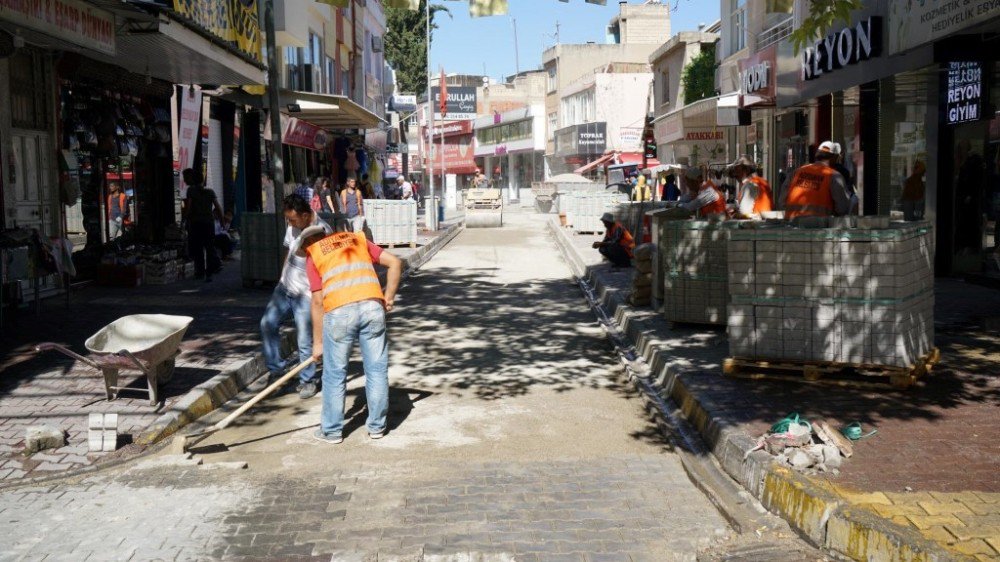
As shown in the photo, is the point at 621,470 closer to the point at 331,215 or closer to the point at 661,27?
the point at 331,215

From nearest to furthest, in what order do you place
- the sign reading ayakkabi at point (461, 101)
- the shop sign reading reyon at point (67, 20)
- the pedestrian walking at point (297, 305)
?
the pedestrian walking at point (297, 305) < the shop sign reading reyon at point (67, 20) < the sign reading ayakkabi at point (461, 101)

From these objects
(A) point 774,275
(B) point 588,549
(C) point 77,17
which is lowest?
(B) point 588,549

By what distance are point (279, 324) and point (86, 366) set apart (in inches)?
71.6

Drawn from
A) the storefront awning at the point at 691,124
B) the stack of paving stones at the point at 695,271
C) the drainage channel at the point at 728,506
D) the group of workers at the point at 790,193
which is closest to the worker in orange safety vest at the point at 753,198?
the group of workers at the point at 790,193

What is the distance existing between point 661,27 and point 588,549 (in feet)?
238

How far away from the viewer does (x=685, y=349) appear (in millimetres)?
9617

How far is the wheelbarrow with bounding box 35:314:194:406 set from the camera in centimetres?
752

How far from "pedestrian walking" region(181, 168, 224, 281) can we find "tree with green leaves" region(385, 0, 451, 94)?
47.0 metres

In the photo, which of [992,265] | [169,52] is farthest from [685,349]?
[169,52]

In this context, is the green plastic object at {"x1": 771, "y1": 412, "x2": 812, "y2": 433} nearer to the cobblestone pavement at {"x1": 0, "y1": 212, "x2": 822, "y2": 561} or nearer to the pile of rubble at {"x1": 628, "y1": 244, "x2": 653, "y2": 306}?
the cobblestone pavement at {"x1": 0, "y1": 212, "x2": 822, "y2": 561}

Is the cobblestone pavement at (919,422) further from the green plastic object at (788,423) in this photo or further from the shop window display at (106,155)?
the shop window display at (106,155)

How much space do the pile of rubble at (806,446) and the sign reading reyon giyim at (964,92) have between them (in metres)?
8.70

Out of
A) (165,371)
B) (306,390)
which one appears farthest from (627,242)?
(165,371)

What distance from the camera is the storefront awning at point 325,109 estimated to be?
22.1m
